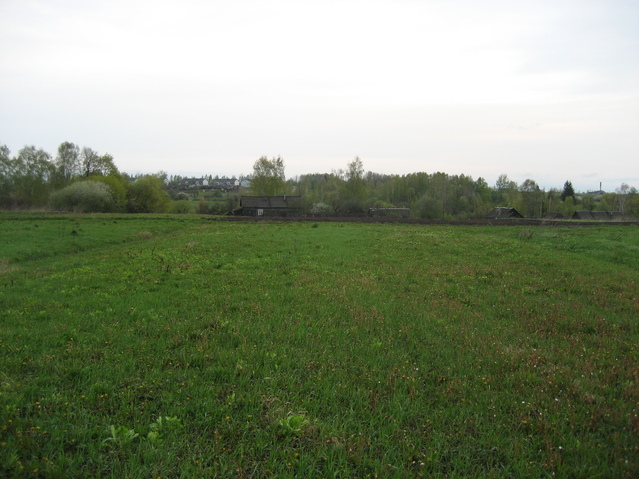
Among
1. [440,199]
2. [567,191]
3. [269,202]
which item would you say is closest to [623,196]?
[567,191]

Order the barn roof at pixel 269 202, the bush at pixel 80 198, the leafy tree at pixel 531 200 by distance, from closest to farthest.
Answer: the bush at pixel 80 198, the barn roof at pixel 269 202, the leafy tree at pixel 531 200

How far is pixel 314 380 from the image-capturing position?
559 cm

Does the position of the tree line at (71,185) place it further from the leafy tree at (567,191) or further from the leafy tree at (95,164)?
the leafy tree at (567,191)

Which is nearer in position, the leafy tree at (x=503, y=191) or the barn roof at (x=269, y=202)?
the barn roof at (x=269, y=202)

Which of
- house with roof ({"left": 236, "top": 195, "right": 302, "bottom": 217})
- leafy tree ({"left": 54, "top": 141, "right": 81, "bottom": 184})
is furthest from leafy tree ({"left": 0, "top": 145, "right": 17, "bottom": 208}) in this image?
house with roof ({"left": 236, "top": 195, "right": 302, "bottom": 217})

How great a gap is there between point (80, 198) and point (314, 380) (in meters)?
66.3

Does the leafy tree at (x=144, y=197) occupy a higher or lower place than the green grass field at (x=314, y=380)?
higher

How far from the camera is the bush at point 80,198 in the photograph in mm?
57812

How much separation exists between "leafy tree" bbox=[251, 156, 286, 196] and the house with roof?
722 centimetres

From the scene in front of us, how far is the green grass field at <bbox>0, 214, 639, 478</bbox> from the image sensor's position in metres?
3.93

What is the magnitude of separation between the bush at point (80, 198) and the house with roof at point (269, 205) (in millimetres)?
25259

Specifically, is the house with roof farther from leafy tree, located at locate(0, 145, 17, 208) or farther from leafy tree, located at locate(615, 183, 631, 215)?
leafy tree, located at locate(615, 183, 631, 215)

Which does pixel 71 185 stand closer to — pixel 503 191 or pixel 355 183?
pixel 355 183

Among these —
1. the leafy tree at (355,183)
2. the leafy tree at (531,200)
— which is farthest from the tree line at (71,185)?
the leafy tree at (531,200)
